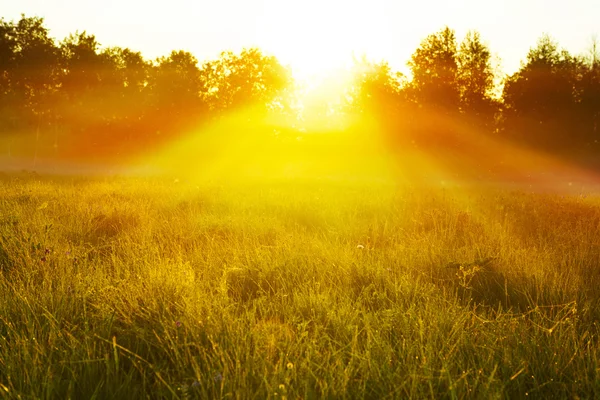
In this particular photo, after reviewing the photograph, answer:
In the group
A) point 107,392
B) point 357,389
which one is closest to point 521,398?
point 357,389

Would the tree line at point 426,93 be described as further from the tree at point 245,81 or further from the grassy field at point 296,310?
the grassy field at point 296,310

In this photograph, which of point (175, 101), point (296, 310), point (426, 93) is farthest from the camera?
point (175, 101)

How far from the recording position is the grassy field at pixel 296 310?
2197mm

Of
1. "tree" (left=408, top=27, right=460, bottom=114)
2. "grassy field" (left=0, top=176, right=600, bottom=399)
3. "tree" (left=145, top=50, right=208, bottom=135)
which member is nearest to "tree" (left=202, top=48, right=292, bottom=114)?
"tree" (left=145, top=50, right=208, bottom=135)

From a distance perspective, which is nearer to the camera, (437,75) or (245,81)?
(437,75)

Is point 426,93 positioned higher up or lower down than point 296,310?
higher up

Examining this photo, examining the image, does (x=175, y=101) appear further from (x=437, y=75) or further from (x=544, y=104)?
(x=544, y=104)

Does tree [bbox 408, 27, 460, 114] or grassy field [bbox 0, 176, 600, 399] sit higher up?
tree [bbox 408, 27, 460, 114]

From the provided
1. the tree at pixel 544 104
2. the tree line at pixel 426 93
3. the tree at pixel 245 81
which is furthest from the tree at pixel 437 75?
the tree at pixel 245 81

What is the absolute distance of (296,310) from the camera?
3.08 m

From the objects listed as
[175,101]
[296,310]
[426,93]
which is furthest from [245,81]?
[296,310]

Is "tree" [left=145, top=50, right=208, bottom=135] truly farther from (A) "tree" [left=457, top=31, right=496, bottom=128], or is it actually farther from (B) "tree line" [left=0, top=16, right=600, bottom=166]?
(A) "tree" [left=457, top=31, right=496, bottom=128]

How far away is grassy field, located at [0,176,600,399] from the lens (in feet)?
7.21

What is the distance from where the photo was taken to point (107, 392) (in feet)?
7.14
